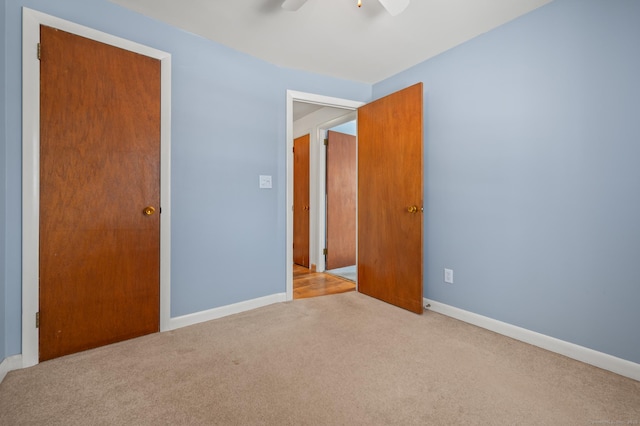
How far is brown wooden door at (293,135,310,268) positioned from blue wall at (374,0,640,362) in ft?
7.55

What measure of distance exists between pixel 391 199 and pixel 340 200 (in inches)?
65.1

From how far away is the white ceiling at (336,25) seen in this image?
1999mm

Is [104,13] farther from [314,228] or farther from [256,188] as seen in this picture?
[314,228]

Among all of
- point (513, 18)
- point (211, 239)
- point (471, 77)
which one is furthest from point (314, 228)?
point (513, 18)

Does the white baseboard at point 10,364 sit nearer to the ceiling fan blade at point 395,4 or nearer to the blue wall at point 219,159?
the blue wall at point 219,159

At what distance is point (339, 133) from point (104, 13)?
3061 millimetres

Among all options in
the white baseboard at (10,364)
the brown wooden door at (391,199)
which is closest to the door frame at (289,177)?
the brown wooden door at (391,199)

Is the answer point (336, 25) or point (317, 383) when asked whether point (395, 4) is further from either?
point (317, 383)

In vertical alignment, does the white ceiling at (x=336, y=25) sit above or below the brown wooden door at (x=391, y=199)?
above

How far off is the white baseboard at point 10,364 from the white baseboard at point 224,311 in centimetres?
82

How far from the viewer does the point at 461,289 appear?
2521 millimetres

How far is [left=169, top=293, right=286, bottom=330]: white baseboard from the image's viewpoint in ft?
7.61

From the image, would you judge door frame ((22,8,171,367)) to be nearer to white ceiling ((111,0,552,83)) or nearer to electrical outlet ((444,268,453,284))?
white ceiling ((111,0,552,83))

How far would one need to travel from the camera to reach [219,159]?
2.53m
